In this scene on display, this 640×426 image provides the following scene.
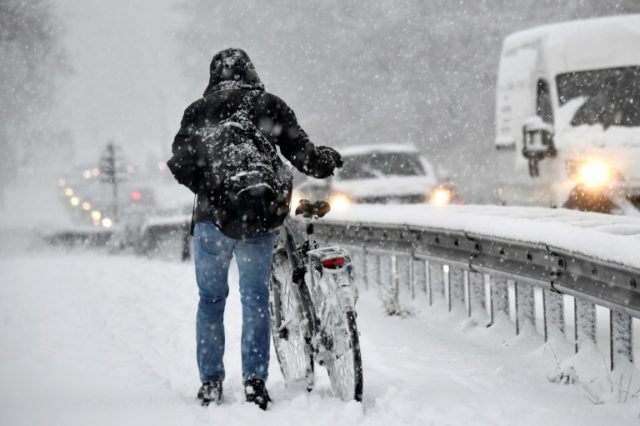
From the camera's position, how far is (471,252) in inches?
301

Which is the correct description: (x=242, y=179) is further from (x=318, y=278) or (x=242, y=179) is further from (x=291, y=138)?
(x=318, y=278)

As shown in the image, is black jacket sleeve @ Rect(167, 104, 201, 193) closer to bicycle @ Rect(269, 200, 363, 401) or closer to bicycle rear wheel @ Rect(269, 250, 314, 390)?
bicycle @ Rect(269, 200, 363, 401)

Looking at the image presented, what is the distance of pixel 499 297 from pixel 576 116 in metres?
4.19

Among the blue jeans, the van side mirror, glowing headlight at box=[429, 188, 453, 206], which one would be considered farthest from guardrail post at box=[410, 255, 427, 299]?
glowing headlight at box=[429, 188, 453, 206]

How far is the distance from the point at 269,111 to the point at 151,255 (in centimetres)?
1367

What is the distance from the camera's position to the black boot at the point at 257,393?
5.37 metres

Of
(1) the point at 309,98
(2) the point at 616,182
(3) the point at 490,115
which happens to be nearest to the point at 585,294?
(2) the point at 616,182

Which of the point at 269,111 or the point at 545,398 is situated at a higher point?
the point at 269,111

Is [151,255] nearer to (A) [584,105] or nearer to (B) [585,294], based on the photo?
(A) [584,105]

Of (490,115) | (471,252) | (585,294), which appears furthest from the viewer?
(490,115)

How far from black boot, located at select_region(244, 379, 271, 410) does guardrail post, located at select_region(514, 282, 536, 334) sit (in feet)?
7.96

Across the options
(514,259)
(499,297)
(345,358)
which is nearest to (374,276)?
(499,297)

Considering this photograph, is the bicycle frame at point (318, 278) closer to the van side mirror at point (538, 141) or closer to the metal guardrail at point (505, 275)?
the metal guardrail at point (505, 275)

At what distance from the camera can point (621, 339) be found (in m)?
5.96
